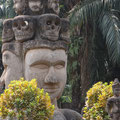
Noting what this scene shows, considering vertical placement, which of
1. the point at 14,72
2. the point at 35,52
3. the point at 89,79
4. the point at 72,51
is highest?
the point at 35,52

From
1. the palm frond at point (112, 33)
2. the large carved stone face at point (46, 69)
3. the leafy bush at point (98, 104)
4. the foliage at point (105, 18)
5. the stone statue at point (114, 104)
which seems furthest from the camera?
the foliage at point (105, 18)

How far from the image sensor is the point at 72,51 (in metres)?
11.3

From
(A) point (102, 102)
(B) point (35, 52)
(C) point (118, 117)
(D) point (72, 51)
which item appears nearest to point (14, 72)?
(B) point (35, 52)

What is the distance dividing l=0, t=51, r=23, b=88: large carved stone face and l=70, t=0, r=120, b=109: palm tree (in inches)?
202

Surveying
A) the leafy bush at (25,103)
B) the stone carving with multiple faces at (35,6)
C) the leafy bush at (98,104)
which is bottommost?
the leafy bush at (98,104)

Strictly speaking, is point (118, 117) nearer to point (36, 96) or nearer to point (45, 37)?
point (36, 96)

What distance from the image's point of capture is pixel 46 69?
5.38 metres

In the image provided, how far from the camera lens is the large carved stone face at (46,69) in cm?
530

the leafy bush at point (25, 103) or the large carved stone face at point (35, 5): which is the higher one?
the large carved stone face at point (35, 5)

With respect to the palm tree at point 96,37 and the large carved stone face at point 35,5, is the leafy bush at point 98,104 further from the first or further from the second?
the palm tree at point 96,37

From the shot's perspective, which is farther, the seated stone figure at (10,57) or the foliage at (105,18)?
the foliage at (105,18)

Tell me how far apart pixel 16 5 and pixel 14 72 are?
4.57 feet

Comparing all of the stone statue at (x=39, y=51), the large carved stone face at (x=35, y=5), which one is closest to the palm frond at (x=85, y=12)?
the large carved stone face at (x=35, y=5)

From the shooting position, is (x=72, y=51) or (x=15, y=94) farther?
(x=72, y=51)
